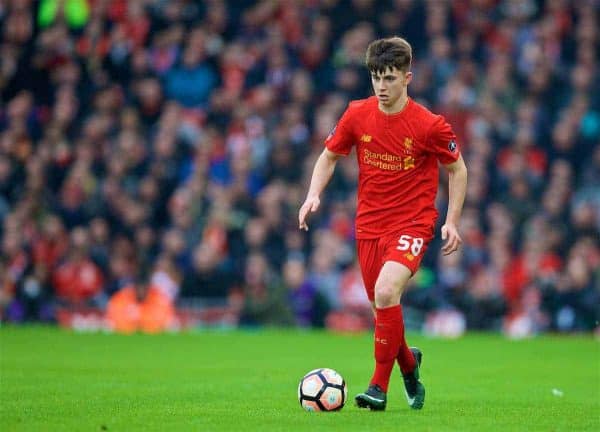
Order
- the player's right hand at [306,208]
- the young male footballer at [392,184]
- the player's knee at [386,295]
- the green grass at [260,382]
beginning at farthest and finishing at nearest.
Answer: the player's right hand at [306,208]
the young male footballer at [392,184]
the player's knee at [386,295]
the green grass at [260,382]

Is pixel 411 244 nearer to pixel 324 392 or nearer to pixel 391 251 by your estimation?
pixel 391 251

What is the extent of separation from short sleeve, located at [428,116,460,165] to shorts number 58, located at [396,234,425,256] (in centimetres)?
60

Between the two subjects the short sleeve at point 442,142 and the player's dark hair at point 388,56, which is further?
the short sleeve at point 442,142

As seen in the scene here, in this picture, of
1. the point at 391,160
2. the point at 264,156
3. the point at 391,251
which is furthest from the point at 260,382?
the point at 264,156

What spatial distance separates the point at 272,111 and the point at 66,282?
4833mm

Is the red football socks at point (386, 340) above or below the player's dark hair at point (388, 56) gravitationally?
below

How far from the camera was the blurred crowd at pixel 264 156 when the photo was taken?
20406 millimetres

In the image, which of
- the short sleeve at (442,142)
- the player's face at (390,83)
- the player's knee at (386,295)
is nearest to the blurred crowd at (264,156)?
the short sleeve at (442,142)

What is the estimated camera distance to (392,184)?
29.5ft

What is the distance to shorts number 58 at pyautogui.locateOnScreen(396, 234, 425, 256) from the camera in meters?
8.75

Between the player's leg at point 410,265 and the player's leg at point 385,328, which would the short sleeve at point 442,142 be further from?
the player's leg at point 385,328

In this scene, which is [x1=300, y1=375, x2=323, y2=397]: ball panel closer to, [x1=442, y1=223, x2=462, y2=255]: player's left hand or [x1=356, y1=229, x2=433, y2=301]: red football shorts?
[x1=356, y1=229, x2=433, y2=301]: red football shorts

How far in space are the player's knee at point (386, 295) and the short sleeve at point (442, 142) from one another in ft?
3.37

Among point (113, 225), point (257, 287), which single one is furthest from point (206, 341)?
point (113, 225)
